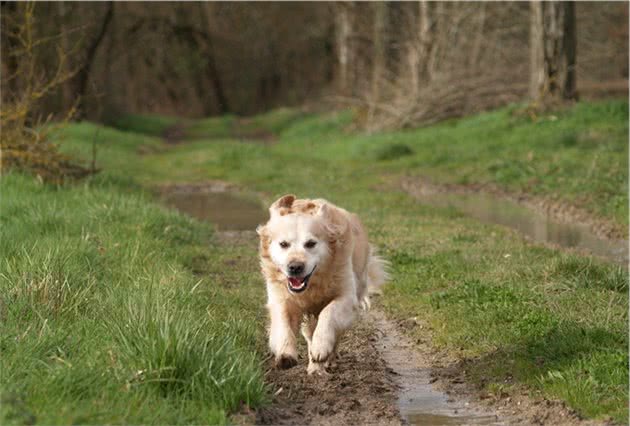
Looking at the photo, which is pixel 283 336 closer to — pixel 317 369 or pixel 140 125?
pixel 317 369

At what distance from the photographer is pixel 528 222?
14469 millimetres

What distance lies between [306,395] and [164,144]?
1075 inches

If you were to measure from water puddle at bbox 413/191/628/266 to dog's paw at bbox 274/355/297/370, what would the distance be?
5448 millimetres

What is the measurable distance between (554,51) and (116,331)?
17754mm

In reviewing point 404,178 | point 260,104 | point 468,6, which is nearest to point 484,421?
point 404,178

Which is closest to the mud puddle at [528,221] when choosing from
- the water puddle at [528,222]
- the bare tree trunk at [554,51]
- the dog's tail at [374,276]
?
the water puddle at [528,222]

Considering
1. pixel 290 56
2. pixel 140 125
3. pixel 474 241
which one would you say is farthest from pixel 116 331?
pixel 290 56

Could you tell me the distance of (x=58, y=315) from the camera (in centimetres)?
710

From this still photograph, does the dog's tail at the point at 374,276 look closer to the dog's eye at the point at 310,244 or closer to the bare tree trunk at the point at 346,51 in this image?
the dog's eye at the point at 310,244

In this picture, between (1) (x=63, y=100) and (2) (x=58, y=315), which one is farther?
(1) (x=63, y=100)

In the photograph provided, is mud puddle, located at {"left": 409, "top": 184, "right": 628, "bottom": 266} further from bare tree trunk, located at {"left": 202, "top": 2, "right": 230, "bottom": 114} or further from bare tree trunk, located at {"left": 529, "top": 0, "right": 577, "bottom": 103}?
bare tree trunk, located at {"left": 202, "top": 2, "right": 230, "bottom": 114}

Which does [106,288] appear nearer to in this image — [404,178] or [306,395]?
[306,395]

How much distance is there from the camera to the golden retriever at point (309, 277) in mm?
6754

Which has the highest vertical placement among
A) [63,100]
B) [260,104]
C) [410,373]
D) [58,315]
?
[58,315]
